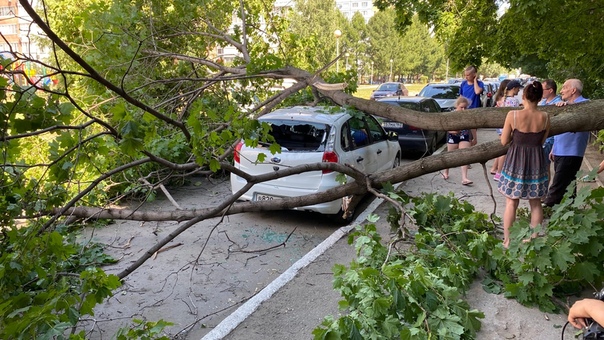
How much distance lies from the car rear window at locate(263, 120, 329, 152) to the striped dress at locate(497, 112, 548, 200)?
2.56 meters

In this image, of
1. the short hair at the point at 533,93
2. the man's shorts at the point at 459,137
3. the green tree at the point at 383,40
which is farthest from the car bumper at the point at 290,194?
the green tree at the point at 383,40

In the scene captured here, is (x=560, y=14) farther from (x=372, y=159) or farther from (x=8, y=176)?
(x=8, y=176)

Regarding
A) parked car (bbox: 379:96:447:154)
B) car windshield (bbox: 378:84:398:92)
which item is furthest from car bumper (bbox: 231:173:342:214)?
car windshield (bbox: 378:84:398:92)

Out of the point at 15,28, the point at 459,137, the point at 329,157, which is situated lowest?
the point at 459,137

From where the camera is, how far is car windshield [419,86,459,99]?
1664cm

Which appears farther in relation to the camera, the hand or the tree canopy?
the tree canopy

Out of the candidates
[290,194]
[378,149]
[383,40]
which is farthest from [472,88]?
[383,40]

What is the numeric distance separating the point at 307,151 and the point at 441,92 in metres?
12.7

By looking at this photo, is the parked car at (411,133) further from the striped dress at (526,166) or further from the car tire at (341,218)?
the striped dress at (526,166)

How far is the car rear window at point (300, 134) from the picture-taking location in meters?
6.19

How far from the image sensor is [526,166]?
4414mm

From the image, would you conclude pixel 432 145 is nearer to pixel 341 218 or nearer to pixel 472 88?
pixel 472 88

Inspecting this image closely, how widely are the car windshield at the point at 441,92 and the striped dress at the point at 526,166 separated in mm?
12786

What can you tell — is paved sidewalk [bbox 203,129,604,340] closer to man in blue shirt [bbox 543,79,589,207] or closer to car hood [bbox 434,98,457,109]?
man in blue shirt [bbox 543,79,589,207]
